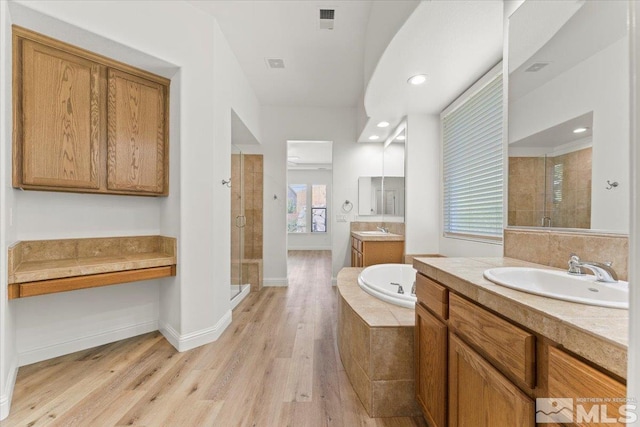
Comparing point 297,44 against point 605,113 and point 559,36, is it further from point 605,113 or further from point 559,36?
point 605,113

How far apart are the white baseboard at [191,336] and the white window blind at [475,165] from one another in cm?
260

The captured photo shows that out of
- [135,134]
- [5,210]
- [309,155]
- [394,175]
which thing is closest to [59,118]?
[135,134]

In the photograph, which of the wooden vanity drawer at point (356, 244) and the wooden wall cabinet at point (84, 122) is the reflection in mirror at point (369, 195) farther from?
the wooden wall cabinet at point (84, 122)

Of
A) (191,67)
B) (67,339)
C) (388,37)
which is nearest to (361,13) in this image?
(388,37)

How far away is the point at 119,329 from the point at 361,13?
3.57 metres

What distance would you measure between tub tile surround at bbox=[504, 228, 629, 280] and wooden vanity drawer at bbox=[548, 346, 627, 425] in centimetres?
48

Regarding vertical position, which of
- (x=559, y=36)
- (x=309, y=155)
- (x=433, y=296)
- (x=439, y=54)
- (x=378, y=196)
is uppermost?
(x=309, y=155)

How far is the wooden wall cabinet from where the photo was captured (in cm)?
191

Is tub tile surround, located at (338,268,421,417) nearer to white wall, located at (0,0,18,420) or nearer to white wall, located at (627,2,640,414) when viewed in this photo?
white wall, located at (627,2,640,414)

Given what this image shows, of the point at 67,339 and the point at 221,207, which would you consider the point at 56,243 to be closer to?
the point at 67,339

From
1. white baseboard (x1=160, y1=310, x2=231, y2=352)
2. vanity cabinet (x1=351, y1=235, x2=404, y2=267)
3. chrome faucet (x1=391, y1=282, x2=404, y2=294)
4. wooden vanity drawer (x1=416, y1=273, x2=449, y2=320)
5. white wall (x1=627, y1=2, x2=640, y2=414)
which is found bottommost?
white baseboard (x1=160, y1=310, x2=231, y2=352)

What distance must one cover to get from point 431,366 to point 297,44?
122 inches

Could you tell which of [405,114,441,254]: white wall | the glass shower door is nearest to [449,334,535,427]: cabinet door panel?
[405,114,441,254]: white wall

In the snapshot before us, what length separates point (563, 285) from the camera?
1154 millimetres
